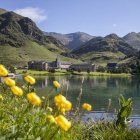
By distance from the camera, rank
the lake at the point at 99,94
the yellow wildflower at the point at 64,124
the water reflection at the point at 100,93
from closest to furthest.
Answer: the yellow wildflower at the point at 64,124 < the lake at the point at 99,94 < the water reflection at the point at 100,93

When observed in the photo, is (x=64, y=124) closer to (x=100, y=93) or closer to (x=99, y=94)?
(x=99, y=94)

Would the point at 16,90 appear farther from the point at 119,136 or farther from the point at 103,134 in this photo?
the point at 103,134

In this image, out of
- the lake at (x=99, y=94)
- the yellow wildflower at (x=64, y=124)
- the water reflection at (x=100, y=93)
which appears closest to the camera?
the yellow wildflower at (x=64, y=124)

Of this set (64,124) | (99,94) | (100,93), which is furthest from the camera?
(100,93)

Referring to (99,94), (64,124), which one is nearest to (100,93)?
(99,94)

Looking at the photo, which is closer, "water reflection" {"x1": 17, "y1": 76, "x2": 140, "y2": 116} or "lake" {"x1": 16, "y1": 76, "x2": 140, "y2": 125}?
"lake" {"x1": 16, "y1": 76, "x2": 140, "y2": 125}

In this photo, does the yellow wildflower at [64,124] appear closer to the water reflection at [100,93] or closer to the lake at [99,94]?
the lake at [99,94]

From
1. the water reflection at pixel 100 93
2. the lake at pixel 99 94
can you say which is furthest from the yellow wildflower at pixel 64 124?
the water reflection at pixel 100 93

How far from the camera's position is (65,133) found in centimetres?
473

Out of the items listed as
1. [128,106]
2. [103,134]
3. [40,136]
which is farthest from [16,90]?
[128,106]

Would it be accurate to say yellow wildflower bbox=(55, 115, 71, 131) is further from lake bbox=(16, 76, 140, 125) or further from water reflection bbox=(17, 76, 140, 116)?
water reflection bbox=(17, 76, 140, 116)

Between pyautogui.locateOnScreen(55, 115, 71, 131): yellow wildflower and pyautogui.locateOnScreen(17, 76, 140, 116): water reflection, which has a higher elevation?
pyautogui.locateOnScreen(55, 115, 71, 131): yellow wildflower

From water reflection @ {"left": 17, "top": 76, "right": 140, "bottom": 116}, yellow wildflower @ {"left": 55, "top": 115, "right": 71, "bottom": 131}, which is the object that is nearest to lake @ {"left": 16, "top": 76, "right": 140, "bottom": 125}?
water reflection @ {"left": 17, "top": 76, "right": 140, "bottom": 116}

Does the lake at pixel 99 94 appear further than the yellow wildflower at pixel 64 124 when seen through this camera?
Yes
